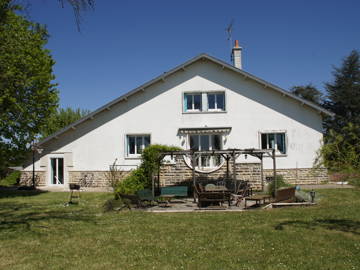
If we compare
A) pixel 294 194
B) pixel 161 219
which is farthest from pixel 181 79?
pixel 161 219

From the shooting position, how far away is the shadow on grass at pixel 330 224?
813 centimetres

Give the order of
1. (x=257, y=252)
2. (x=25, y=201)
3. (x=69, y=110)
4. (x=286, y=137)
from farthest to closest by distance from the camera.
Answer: (x=69, y=110), (x=286, y=137), (x=25, y=201), (x=257, y=252)

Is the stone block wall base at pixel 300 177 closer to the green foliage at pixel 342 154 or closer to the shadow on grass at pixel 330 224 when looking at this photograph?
the shadow on grass at pixel 330 224

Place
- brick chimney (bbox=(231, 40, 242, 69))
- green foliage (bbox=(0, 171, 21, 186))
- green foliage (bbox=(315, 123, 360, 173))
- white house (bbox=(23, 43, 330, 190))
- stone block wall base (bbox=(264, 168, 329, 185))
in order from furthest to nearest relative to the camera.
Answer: green foliage (bbox=(0, 171, 21, 186))
brick chimney (bbox=(231, 40, 242, 69))
white house (bbox=(23, 43, 330, 190))
stone block wall base (bbox=(264, 168, 329, 185))
green foliage (bbox=(315, 123, 360, 173))

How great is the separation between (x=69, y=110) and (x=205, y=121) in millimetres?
28201

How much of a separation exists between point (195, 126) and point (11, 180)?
15.1m

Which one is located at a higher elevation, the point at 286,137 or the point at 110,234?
the point at 286,137

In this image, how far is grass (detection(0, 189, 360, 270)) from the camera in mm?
5883

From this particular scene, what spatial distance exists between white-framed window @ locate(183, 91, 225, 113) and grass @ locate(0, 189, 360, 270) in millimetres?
9509

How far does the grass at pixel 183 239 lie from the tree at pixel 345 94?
92.4 feet

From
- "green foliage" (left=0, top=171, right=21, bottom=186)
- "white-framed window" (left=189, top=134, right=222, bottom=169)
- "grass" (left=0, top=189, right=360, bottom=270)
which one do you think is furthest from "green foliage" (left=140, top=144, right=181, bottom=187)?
"green foliage" (left=0, top=171, right=21, bottom=186)

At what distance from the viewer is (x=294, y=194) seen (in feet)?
41.0

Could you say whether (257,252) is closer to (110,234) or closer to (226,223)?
(226,223)

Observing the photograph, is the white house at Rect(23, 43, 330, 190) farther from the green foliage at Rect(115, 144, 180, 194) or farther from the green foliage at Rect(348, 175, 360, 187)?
the green foliage at Rect(348, 175, 360, 187)
